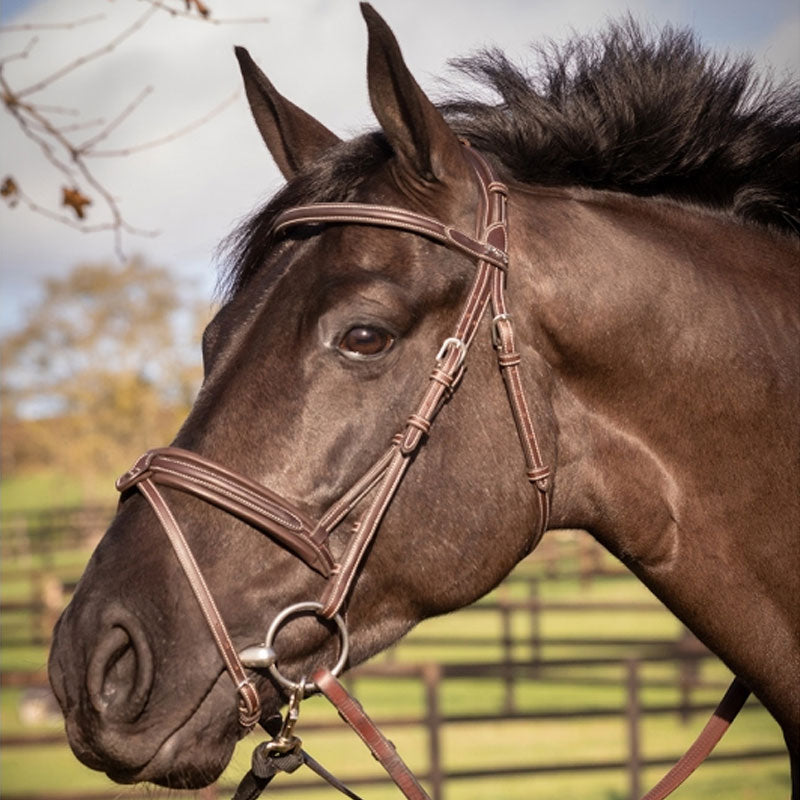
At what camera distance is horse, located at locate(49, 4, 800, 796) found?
8.00ft

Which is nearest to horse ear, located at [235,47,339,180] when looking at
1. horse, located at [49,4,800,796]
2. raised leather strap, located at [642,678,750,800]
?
horse, located at [49,4,800,796]

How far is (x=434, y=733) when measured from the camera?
9.87 metres

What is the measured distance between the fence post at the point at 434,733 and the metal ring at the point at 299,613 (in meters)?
7.70

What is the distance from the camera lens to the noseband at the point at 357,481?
96.0 inches

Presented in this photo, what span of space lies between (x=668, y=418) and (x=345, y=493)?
0.97 meters

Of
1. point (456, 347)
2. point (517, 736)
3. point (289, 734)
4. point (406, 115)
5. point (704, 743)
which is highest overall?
point (406, 115)

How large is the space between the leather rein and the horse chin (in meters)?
0.04

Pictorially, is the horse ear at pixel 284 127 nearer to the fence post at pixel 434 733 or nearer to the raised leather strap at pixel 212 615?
the raised leather strap at pixel 212 615

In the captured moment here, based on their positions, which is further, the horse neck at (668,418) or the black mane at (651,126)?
Result: the black mane at (651,126)

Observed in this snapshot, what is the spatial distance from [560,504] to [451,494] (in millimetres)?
371

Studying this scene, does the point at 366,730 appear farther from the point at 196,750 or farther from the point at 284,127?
the point at 284,127

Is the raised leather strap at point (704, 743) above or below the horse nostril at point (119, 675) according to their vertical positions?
below

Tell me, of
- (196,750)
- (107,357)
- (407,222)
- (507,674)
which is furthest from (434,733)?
(107,357)

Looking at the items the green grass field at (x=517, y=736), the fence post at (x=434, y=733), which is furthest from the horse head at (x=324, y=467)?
the fence post at (x=434, y=733)
